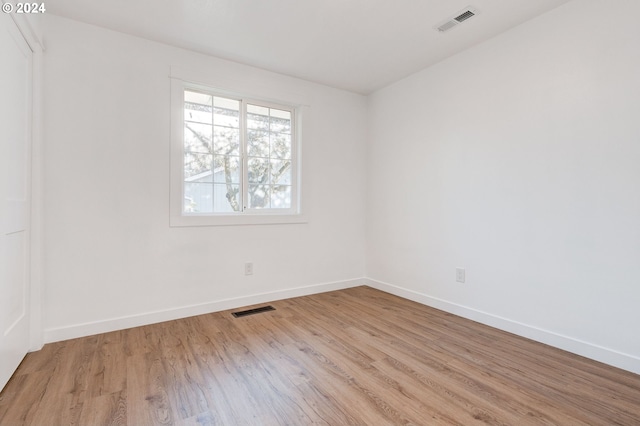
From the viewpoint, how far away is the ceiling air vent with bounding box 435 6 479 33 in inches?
89.1

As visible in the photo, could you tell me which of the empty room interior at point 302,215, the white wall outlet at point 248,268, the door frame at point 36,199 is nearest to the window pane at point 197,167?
the empty room interior at point 302,215

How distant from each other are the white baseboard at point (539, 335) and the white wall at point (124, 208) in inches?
61.7

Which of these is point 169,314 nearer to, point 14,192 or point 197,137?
point 14,192

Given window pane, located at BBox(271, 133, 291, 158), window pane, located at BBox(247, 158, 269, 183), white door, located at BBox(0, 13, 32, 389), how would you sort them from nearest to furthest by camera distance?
white door, located at BBox(0, 13, 32, 389), window pane, located at BBox(247, 158, 269, 183), window pane, located at BBox(271, 133, 291, 158)

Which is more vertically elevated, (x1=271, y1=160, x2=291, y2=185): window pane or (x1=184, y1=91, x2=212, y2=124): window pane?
(x1=184, y1=91, x2=212, y2=124): window pane

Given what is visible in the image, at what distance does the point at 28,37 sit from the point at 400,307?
359 centimetres

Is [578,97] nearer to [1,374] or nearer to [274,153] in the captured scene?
[274,153]

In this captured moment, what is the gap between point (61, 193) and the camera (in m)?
2.33

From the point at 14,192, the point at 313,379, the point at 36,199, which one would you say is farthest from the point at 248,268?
the point at 14,192

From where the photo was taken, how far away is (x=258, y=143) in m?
3.31

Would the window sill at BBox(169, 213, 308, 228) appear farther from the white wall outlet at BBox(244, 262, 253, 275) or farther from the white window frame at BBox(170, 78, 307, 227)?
the white wall outlet at BBox(244, 262, 253, 275)

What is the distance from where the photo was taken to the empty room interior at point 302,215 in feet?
5.65


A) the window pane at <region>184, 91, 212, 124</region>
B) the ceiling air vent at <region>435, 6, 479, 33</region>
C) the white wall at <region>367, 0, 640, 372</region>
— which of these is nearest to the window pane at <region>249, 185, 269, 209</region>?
the window pane at <region>184, 91, 212, 124</region>

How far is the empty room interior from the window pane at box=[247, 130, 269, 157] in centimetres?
3
